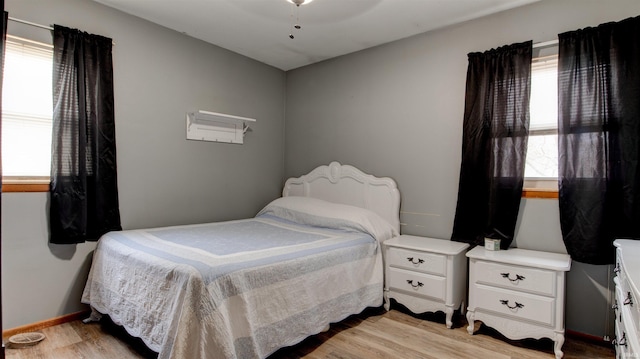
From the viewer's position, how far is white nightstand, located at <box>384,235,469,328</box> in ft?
9.15

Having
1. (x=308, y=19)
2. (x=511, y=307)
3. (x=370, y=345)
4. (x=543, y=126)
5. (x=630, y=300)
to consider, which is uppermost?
(x=308, y=19)

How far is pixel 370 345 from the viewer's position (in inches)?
98.7

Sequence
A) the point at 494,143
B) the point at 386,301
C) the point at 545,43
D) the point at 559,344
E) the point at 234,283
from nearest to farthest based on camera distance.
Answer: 1. the point at 234,283
2. the point at 559,344
3. the point at 545,43
4. the point at 494,143
5. the point at 386,301

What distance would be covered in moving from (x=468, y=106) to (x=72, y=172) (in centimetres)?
313

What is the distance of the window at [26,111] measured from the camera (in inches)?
102

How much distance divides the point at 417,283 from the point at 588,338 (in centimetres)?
120

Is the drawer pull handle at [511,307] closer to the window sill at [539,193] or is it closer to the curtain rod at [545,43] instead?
the window sill at [539,193]

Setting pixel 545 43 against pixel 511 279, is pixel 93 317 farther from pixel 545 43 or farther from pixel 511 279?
pixel 545 43

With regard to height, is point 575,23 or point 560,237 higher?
point 575,23

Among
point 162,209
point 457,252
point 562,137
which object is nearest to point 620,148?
point 562,137

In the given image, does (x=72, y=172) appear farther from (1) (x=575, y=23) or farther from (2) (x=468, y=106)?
(1) (x=575, y=23)

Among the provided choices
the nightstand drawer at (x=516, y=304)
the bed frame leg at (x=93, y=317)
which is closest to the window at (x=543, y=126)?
the nightstand drawer at (x=516, y=304)

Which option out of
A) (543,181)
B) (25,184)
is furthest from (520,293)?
(25,184)

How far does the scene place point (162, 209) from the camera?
3.36m
